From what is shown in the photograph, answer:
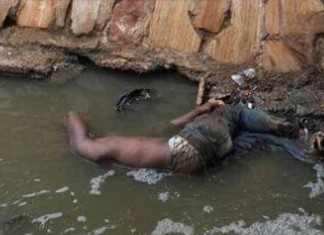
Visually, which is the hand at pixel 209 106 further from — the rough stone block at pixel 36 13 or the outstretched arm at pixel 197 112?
the rough stone block at pixel 36 13

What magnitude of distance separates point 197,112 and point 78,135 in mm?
957

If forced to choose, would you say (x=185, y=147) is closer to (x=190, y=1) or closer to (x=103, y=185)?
(x=103, y=185)

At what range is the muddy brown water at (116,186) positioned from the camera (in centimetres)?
424

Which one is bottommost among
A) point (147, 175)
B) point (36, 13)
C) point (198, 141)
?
point (147, 175)

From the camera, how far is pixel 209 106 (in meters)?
5.23

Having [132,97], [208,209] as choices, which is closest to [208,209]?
[208,209]

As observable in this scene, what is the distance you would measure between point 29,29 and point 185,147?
2445mm

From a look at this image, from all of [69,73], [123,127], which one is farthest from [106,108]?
[69,73]

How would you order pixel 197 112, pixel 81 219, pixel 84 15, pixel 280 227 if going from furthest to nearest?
1. pixel 84 15
2. pixel 197 112
3. pixel 81 219
4. pixel 280 227

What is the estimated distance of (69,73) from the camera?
20.2ft

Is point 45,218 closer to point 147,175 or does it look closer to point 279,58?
point 147,175

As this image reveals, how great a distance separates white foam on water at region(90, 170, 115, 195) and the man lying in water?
0.42 feet

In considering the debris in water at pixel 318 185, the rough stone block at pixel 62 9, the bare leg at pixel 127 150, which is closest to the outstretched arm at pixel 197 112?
the bare leg at pixel 127 150

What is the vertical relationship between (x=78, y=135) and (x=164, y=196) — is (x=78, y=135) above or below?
above
